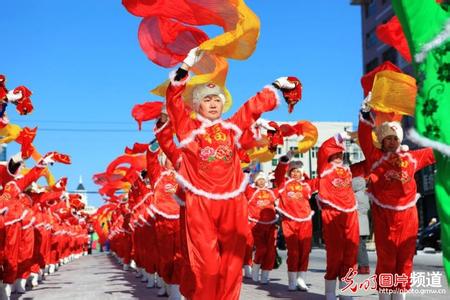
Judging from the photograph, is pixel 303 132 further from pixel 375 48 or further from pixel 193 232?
pixel 375 48

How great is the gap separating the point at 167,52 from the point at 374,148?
227 cm

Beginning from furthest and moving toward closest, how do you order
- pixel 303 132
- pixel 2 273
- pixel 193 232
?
pixel 303 132, pixel 2 273, pixel 193 232

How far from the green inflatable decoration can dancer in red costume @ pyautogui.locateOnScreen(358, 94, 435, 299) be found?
3883 mm

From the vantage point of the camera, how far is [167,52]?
6.26m

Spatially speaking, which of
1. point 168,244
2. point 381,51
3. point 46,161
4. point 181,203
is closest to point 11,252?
point 46,161

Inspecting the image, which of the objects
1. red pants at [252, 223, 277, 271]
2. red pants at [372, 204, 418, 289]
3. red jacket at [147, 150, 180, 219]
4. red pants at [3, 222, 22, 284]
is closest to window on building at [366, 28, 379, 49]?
red pants at [252, 223, 277, 271]

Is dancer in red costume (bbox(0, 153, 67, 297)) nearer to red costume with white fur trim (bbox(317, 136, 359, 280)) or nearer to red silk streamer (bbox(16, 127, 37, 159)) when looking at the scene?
Result: red silk streamer (bbox(16, 127, 37, 159))

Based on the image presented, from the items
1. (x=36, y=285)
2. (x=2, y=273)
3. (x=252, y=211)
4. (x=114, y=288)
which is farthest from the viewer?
(x=36, y=285)

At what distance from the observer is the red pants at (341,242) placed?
24.9 ft

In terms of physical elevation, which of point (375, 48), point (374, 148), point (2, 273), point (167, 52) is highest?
point (375, 48)

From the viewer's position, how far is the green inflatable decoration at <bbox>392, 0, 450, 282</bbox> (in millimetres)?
2295

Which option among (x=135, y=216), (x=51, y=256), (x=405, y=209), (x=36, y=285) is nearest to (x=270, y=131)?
(x=405, y=209)

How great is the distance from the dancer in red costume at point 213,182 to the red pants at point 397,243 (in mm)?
1640

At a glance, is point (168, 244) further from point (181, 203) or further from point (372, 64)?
point (372, 64)
